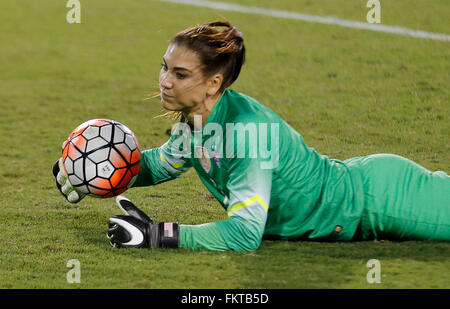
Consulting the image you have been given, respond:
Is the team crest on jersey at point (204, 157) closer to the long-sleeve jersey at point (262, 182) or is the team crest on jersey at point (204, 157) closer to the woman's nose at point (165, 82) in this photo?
the long-sleeve jersey at point (262, 182)

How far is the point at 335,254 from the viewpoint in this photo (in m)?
4.89

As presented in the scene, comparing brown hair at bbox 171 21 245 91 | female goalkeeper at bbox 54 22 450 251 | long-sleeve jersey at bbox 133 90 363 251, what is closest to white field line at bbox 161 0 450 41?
female goalkeeper at bbox 54 22 450 251

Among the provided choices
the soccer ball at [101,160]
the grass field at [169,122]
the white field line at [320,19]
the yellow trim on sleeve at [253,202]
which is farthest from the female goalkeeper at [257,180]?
the white field line at [320,19]

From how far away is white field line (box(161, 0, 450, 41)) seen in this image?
35.9 ft

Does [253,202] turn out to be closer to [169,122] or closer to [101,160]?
[101,160]

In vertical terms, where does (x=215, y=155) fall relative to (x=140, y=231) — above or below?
above

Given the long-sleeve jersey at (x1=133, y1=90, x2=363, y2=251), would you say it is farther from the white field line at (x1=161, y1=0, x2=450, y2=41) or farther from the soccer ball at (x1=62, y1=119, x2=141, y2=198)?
the white field line at (x1=161, y1=0, x2=450, y2=41)

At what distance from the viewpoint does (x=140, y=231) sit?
4883 mm

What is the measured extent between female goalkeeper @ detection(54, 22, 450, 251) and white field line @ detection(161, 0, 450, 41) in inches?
241

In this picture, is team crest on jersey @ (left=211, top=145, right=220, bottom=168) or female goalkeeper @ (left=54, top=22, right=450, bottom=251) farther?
team crest on jersey @ (left=211, top=145, right=220, bottom=168)

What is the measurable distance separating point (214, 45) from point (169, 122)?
3.98 metres

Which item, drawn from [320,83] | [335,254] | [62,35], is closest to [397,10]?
[320,83]

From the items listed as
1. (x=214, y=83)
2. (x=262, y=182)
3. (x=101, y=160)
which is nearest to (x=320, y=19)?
(x=101, y=160)
